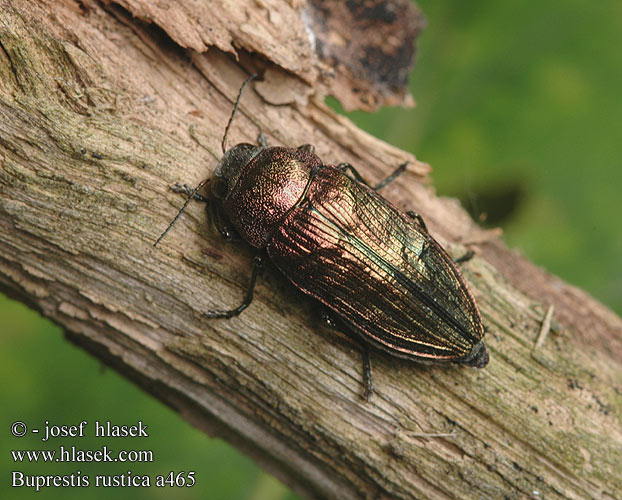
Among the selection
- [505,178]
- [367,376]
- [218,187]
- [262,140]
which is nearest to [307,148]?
[262,140]

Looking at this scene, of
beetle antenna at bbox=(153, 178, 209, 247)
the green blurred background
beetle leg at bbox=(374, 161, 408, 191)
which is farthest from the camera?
the green blurred background

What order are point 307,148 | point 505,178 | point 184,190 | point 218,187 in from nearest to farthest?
point 184,190 → point 218,187 → point 307,148 → point 505,178

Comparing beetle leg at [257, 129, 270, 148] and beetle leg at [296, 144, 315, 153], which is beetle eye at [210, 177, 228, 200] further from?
beetle leg at [296, 144, 315, 153]

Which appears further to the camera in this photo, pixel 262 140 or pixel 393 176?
pixel 393 176

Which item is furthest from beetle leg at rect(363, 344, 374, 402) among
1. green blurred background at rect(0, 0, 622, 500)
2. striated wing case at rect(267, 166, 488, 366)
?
green blurred background at rect(0, 0, 622, 500)

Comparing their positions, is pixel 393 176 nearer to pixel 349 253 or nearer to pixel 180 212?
pixel 349 253

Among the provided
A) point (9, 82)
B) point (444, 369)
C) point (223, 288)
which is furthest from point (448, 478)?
point (9, 82)
